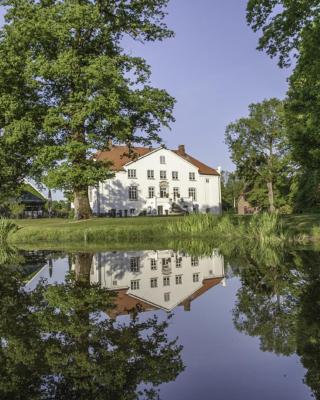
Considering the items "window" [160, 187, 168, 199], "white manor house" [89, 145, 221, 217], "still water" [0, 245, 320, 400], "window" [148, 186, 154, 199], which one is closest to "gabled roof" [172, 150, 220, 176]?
"white manor house" [89, 145, 221, 217]

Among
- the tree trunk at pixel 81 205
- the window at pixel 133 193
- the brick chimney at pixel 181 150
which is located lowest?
the tree trunk at pixel 81 205

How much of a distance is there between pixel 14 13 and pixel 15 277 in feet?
75.5

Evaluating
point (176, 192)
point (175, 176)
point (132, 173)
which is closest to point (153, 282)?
point (132, 173)

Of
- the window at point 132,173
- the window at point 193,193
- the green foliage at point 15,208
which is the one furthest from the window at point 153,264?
the window at point 193,193

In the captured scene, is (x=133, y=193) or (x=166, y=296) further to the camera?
(x=133, y=193)

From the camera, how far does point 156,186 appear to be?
205 feet

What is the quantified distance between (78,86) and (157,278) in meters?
19.9

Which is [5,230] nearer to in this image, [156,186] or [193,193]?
[156,186]

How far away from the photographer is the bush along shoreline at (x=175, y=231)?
18.7 metres

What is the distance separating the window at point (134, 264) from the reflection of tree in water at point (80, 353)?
4.66 m

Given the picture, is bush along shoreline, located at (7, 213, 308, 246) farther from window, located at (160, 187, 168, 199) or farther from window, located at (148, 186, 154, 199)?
window, located at (160, 187, 168, 199)

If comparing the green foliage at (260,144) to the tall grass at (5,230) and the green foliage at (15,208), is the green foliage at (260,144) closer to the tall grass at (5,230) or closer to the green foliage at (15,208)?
the green foliage at (15,208)

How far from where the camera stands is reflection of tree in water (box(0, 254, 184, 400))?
3641 millimetres

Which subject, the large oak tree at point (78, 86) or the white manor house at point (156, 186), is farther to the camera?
the white manor house at point (156, 186)
